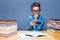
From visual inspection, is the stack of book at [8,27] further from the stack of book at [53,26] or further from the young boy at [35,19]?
the stack of book at [53,26]

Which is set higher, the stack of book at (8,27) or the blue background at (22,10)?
the blue background at (22,10)

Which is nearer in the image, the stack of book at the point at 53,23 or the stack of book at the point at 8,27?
the stack of book at the point at 8,27

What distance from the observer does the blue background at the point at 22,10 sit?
138cm

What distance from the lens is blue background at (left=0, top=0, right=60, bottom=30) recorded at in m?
1.38

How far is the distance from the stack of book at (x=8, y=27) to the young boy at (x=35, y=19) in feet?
0.63

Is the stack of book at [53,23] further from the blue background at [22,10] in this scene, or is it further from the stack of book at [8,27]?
the stack of book at [8,27]

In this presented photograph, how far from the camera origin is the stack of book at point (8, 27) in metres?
1.27

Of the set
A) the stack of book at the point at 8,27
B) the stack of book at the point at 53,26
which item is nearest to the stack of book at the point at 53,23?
the stack of book at the point at 53,26

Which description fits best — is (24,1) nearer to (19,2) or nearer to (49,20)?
(19,2)

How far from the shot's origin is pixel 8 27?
133cm

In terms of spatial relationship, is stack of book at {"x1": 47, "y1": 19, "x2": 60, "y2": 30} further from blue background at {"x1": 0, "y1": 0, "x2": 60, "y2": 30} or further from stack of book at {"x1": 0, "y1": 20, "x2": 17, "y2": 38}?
stack of book at {"x1": 0, "y1": 20, "x2": 17, "y2": 38}

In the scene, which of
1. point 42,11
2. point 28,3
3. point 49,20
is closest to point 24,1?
point 28,3

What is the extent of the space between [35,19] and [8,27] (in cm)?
33

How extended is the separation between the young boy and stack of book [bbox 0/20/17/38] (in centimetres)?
19
